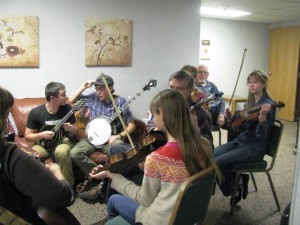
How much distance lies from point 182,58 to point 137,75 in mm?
679

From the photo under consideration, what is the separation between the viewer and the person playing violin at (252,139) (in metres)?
2.46

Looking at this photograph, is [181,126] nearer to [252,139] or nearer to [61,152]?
[252,139]

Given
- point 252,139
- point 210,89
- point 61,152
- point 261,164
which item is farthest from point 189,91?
point 210,89

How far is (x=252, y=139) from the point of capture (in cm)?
256

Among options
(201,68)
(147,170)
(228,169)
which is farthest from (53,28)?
(147,170)

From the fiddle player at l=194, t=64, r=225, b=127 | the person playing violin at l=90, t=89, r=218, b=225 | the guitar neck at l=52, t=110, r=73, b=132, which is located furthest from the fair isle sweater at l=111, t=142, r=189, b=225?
the fiddle player at l=194, t=64, r=225, b=127

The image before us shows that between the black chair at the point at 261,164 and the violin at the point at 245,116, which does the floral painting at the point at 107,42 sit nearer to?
the violin at the point at 245,116

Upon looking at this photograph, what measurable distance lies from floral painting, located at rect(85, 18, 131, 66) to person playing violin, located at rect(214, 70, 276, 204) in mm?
1741

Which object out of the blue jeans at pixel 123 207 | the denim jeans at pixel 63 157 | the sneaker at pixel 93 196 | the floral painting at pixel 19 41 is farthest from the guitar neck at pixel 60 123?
the blue jeans at pixel 123 207

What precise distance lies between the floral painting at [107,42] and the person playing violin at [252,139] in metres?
1.74

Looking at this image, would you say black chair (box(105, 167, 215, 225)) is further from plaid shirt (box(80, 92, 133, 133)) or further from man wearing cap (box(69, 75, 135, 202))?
plaid shirt (box(80, 92, 133, 133))

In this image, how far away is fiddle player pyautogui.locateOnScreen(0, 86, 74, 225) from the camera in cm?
112

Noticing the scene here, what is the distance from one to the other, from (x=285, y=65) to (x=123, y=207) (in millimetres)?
6086

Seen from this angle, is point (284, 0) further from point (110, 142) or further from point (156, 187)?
point (156, 187)
